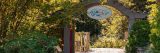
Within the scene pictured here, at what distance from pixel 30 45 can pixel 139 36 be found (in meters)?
4.67

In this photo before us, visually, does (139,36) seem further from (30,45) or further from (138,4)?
(30,45)

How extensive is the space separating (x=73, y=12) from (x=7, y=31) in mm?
1830

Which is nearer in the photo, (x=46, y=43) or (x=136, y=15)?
(x=46, y=43)

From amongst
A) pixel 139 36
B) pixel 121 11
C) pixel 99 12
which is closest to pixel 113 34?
pixel 99 12

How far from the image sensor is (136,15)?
13789 millimetres

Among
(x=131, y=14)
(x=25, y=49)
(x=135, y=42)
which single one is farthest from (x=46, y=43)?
(x=131, y=14)

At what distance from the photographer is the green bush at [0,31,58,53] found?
27.8 feet

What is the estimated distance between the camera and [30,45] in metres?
8.45

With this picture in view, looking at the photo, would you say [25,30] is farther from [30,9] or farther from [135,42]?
[135,42]

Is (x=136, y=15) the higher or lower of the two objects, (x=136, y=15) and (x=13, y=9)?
the lower

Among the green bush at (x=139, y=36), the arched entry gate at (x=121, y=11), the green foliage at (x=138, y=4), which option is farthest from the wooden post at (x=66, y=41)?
the green foliage at (x=138, y=4)

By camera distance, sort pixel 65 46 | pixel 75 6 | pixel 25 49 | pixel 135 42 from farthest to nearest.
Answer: pixel 65 46 → pixel 135 42 → pixel 75 6 → pixel 25 49

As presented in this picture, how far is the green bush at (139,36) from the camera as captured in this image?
1196cm

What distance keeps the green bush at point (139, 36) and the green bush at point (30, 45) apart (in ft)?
12.4
